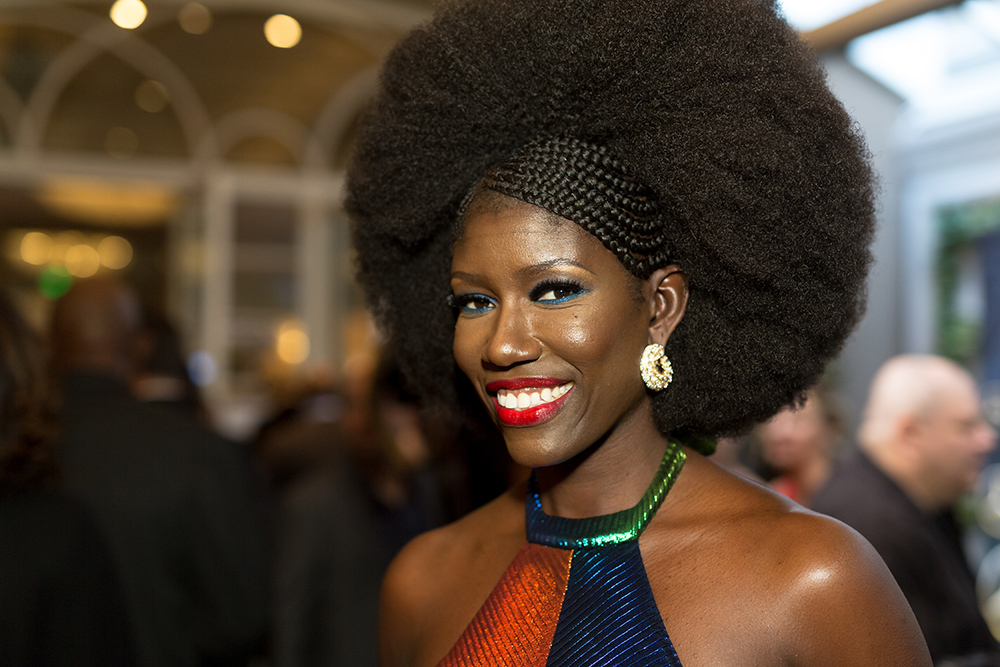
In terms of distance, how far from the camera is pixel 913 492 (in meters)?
3.83

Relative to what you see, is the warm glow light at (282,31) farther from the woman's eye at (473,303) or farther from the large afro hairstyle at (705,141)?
the woman's eye at (473,303)

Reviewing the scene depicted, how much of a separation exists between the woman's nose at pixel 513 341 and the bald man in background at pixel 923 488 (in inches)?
92.6

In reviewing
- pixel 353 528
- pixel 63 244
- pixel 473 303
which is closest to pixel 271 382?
pixel 353 528

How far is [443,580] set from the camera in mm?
2088

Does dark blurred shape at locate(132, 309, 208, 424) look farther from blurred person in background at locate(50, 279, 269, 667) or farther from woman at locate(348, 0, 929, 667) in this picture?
woman at locate(348, 0, 929, 667)

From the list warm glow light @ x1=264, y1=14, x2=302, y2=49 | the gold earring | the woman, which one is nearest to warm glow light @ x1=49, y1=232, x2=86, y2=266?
warm glow light @ x1=264, y1=14, x2=302, y2=49

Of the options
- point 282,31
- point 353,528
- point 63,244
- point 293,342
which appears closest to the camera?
point 353,528

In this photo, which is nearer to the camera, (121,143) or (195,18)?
(195,18)

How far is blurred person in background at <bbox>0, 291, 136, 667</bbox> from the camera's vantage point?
2.36 meters

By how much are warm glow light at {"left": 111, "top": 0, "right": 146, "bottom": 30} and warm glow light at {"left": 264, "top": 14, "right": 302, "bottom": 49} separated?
3.71ft

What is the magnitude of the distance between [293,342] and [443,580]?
7565 millimetres

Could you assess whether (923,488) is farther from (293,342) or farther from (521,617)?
(293,342)

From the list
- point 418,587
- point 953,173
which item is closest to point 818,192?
point 418,587

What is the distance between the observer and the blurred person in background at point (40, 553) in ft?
7.75
